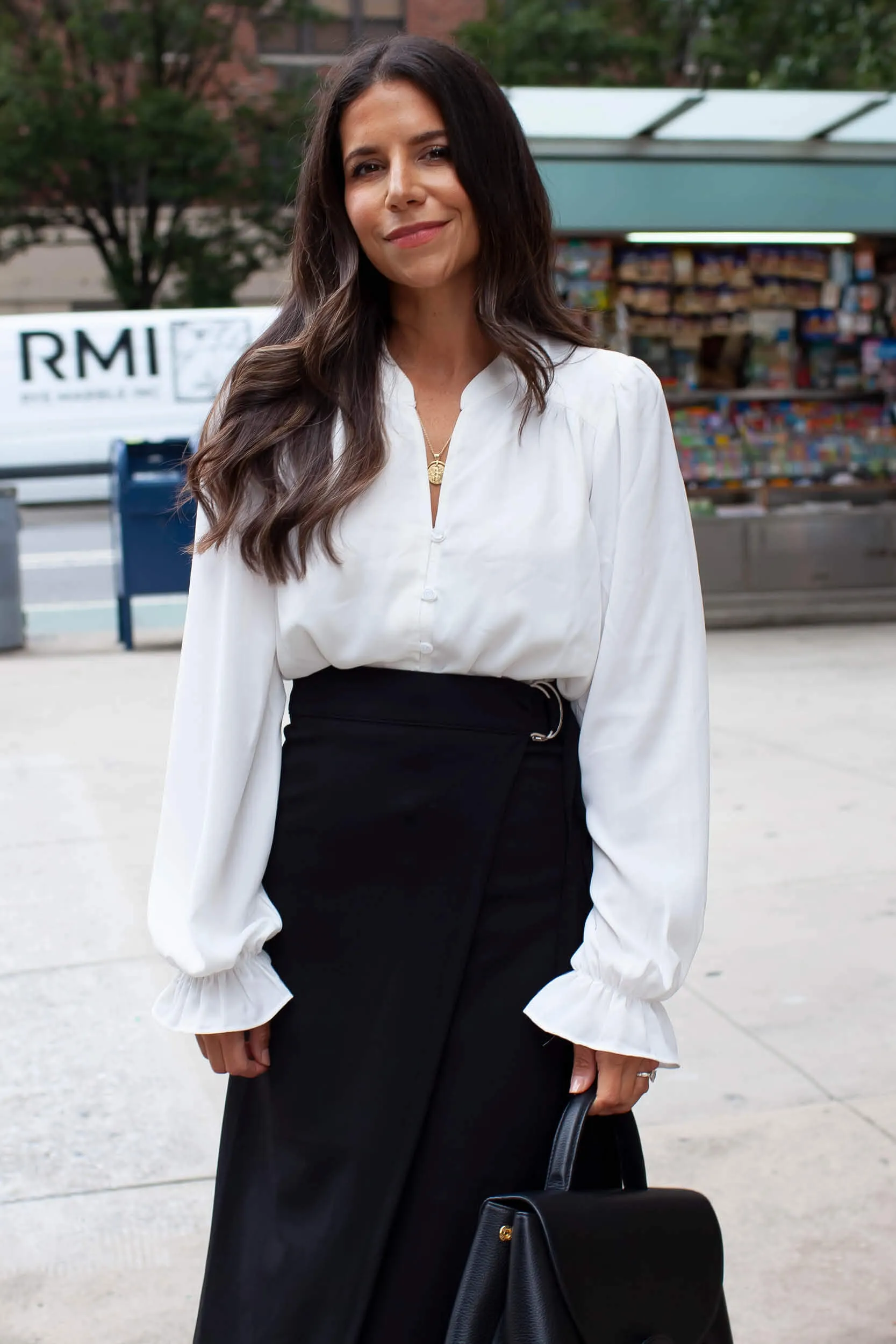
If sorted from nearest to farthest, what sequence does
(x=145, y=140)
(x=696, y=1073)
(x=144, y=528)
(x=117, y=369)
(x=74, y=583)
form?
(x=696, y=1073) < (x=144, y=528) < (x=117, y=369) < (x=74, y=583) < (x=145, y=140)

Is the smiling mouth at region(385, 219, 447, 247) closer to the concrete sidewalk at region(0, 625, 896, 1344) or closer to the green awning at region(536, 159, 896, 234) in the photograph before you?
the concrete sidewalk at region(0, 625, 896, 1344)

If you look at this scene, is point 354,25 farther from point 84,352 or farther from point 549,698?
point 549,698

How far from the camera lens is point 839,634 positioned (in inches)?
404

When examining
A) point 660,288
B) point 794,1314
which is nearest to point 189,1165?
point 794,1314

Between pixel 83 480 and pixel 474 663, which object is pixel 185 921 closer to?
pixel 474 663

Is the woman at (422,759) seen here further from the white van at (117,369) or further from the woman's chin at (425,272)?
the white van at (117,369)

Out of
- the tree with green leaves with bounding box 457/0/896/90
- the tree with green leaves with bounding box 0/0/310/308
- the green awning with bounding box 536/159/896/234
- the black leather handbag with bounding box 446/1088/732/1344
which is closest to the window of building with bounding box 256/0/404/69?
the tree with green leaves with bounding box 0/0/310/308

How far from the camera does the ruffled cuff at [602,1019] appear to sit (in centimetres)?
161

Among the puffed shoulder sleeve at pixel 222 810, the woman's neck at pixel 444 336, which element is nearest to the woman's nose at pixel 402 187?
the woman's neck at pixel 444 336

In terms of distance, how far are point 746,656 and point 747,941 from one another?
522 cm

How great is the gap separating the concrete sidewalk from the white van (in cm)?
765

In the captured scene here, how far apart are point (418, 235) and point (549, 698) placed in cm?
53

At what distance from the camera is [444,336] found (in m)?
1.79

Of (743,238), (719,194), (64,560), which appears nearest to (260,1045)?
(719,194)
